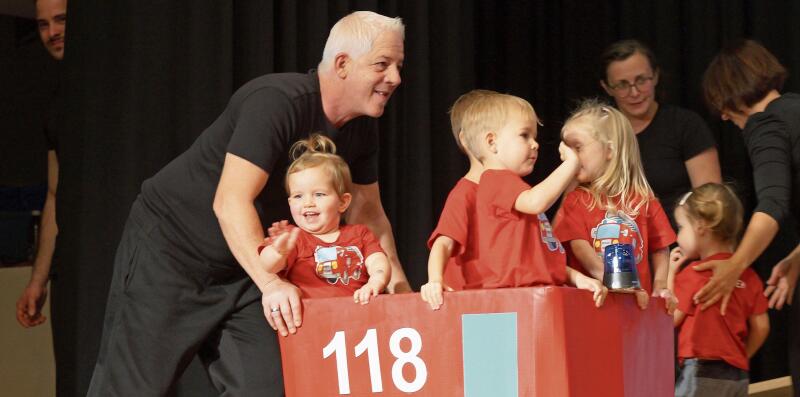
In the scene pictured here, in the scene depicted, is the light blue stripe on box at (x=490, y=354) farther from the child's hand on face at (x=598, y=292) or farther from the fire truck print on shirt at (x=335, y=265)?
the fire truck print on shirt at (x=335, y=265)

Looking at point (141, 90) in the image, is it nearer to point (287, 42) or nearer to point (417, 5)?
point (287, 42)

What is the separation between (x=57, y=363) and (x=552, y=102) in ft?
9.84

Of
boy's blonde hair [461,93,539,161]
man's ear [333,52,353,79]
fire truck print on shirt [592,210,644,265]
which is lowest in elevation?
fire truck print on shirt [592,210,644,265]

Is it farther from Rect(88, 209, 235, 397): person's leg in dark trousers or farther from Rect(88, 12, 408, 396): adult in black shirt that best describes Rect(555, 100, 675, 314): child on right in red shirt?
Rect(88, 209, 235, 397): person's leg in dark trousers

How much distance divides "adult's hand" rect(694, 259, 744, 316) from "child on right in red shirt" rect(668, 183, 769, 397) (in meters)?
0.05

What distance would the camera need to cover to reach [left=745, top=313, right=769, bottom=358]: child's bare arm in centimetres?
386

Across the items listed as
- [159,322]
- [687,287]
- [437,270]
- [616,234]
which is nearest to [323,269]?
[437,270]

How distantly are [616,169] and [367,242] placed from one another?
2.47ft

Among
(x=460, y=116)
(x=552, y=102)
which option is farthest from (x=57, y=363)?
(x=552, y=102)

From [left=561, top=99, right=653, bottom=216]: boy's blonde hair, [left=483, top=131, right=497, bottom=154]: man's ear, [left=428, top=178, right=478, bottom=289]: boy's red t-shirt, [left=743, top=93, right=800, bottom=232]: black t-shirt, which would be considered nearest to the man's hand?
[left=428, top=178, right=478, bottom=289]: boy's red t-shirt

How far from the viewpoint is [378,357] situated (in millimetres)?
2555

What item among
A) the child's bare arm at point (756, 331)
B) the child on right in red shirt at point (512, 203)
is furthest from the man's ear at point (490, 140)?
the child's bare arm at point (756, 331)

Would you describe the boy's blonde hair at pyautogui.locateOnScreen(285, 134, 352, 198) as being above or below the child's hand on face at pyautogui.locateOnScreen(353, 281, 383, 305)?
above

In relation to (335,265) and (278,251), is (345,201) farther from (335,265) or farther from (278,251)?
(278,251)
